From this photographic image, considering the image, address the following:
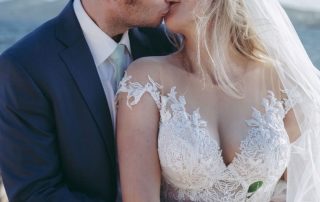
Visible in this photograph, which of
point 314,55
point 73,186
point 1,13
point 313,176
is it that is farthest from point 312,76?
point 1,13

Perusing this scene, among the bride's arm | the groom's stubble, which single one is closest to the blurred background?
the groom's stubble

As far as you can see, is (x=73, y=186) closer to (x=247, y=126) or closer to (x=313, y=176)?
(x=247, y=126)

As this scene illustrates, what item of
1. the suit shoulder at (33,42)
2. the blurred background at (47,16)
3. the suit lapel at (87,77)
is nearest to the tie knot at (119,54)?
the suit lapel at (87,77)

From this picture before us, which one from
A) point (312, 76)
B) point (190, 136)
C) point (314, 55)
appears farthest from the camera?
point (314, 55)

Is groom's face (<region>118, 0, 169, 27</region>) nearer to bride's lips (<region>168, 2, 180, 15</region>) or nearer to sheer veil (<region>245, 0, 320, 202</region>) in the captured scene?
bride's lips (<region>168, 2, 180, 15</region>)

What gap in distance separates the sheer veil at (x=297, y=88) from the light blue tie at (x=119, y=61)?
1.57ft

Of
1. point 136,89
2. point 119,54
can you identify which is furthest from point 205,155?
point 119,54

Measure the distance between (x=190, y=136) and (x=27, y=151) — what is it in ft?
1.77

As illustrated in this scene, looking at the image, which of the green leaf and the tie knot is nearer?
the green leaf

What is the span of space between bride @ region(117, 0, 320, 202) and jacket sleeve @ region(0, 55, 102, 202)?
0.23 meters

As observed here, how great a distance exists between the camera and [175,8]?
249 centimetres

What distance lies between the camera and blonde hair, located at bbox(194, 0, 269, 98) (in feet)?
8.21

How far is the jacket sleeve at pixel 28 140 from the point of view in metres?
2.50

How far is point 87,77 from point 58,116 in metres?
0.17
